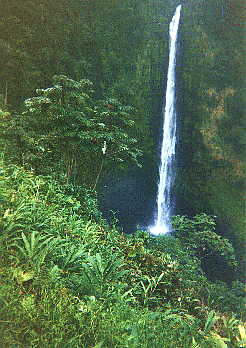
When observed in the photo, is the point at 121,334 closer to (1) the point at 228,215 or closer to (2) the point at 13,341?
(2) the point at 13,341

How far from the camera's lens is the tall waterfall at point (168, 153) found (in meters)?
15.4

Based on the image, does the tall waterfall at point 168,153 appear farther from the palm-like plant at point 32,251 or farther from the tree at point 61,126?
the palm-like plant at point 32,251

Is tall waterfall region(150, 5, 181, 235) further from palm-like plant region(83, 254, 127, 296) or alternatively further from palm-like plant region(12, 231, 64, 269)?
palm-like plant region(12, 231, 64, 269)

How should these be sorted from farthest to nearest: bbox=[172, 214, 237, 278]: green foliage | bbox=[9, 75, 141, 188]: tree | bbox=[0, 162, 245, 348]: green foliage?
bbox=[172, 214, 237, 278]: green foliage
bbox=[9, 75, 141, 188]: tree
bbox=[0, 162, 245, 348]: green foliage

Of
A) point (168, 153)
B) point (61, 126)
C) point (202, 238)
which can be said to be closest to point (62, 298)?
point (61, 126)

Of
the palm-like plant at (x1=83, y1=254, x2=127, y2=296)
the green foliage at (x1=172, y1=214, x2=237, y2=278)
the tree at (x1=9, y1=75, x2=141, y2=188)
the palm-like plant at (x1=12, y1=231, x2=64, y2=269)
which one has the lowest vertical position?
the green foliage at (x1=172, y1=214, x2=237, y2=278)

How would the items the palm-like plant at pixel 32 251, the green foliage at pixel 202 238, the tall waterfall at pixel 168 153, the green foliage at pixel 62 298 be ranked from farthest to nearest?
the tall waterfall at pixel 168 153, the green foliage at pixel 202 238, the palm-like plant at pixel 32 251, the green foliage at pixel 62 298

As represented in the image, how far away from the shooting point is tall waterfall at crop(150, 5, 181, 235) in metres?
15.4

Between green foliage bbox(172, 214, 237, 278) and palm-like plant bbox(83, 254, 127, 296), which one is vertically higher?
palm-like plant bbox(83, 254, 127, 296)

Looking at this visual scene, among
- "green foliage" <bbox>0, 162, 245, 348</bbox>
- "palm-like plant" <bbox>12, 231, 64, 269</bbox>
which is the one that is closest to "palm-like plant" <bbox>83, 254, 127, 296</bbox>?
"green foliage" <bbox>0, 162, 245, 348</bbox>

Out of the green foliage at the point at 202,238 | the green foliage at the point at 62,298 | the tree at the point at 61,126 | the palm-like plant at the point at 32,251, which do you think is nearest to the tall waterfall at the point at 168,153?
the green foliage at the point at 202,238

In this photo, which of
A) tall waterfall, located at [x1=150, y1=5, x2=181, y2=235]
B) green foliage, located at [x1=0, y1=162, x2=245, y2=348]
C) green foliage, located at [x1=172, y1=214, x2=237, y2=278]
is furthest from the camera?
tall waterfall, located at [x1=150, y1=5, x2=181, y2=235]

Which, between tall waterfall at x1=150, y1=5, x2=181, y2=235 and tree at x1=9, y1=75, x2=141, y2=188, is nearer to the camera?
tree at x1=9, y1=75, x2=141, y2=188

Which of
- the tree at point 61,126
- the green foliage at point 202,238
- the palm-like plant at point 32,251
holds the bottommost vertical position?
the green foliage at point 202,238
